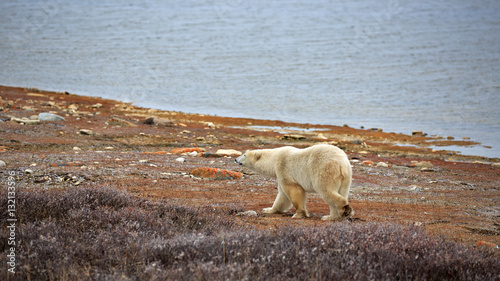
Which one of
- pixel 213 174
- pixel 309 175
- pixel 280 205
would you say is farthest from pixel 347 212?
pixel 213 174

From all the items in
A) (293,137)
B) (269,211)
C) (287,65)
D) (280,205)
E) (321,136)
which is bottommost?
(269,211)

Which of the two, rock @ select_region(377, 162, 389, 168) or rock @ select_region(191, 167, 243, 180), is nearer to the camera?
rock @ select_region(191, 167, 243, 180)

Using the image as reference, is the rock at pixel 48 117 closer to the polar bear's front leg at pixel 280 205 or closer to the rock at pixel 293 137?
the rock at pixel 293 137

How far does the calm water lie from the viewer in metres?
38.3

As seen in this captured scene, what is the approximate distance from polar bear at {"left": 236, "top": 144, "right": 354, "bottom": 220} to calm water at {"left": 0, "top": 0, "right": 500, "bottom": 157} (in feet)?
57.7

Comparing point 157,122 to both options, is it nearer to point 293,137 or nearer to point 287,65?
point 293,137

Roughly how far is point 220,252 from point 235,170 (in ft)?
28.5

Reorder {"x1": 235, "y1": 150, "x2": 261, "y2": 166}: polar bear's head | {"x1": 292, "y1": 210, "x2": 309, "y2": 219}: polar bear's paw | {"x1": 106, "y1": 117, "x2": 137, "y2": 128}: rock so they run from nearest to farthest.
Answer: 1. {"x1": 292, "y1": 210, "x2": 309, "y2": 219}: polar bear's paw
2. {"x1": 235, "y1": 150, "x2": 261, "y2": 166}: polar bear's head
3. {"x1": 106, "y1": 117, "x2": 137, "y2": 128}: rock

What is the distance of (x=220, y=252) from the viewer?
17.4 ft

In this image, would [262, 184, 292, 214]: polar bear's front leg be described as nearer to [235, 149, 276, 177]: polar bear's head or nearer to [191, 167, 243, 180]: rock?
[235, 149, 276, 177]: polar bear's head

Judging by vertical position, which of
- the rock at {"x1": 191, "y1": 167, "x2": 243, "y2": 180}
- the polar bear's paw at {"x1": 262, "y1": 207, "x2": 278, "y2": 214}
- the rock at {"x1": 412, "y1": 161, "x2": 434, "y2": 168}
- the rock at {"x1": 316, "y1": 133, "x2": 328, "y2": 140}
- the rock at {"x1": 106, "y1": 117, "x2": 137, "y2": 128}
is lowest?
the polar bear's paw at {"x1": 262, "y1": 207, "x2": 278, "y2": 214}

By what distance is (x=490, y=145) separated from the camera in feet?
83.4

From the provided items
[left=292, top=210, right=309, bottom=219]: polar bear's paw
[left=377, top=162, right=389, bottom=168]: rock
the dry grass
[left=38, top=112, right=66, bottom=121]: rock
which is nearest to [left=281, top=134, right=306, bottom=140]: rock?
[left=377, top=162, right=389, bottom=168]: rock

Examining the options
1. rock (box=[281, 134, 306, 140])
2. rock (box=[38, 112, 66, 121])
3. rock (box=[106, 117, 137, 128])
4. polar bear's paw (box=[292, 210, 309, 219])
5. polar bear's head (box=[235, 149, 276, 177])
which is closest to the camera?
polar bear's paw (box=[292, 210, 309, 219])
